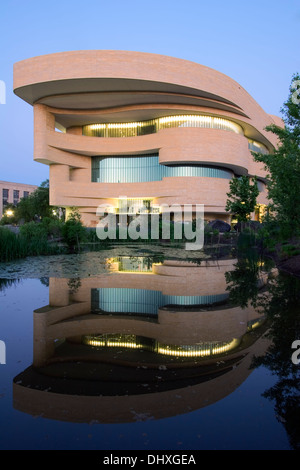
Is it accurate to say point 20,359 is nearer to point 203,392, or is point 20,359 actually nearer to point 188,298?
point 203,392

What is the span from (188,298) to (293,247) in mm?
7790

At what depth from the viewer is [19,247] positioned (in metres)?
16.0

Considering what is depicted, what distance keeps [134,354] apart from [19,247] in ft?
43.7

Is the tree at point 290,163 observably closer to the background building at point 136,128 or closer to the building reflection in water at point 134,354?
the building reflection in water at point 134,354

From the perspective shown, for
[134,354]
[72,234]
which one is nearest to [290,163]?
[134,354]

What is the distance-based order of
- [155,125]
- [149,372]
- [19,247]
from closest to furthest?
[149,372]
[19,247]
[155,125]

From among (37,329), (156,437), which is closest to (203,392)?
(156,437)

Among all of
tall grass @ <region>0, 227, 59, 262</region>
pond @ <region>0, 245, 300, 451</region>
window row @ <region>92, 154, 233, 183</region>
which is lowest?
pond @ <region>0, 245, 300, 451</region>
